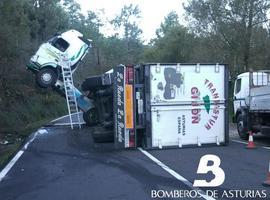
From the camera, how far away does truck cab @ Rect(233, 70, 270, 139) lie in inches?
734

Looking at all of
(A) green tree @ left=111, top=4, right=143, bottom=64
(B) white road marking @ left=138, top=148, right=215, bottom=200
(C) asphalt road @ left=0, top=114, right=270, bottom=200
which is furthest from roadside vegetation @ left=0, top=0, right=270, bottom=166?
(A) green tree @ left=111, top=4, right=143, bottom=64

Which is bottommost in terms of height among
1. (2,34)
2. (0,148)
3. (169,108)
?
(0,148)

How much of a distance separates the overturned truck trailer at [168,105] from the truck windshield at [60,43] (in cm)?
1105

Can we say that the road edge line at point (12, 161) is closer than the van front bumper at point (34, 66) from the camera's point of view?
Yes

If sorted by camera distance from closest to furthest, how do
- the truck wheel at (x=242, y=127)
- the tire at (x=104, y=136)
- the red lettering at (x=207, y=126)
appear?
the red lettering at (x=207, y=126), the tire at (x=104, y=136), the truck wheel at (x=242, y=127)

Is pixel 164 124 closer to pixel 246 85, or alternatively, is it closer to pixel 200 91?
→ pixel 200 91

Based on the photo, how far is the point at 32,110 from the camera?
35.2m

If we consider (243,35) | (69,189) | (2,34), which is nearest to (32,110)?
(2,34)

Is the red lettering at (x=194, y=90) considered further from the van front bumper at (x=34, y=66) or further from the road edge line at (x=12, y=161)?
the van front bumper at (x=34, y=66)

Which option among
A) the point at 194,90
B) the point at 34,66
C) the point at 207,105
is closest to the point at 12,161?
the point at 194,90

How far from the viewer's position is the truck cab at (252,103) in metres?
18.6

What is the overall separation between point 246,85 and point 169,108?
17.6ft

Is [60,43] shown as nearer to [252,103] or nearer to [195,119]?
[252,103]

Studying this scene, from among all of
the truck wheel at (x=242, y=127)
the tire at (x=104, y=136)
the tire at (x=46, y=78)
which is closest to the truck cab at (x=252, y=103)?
the truck wheel at (x=242, y=127)
